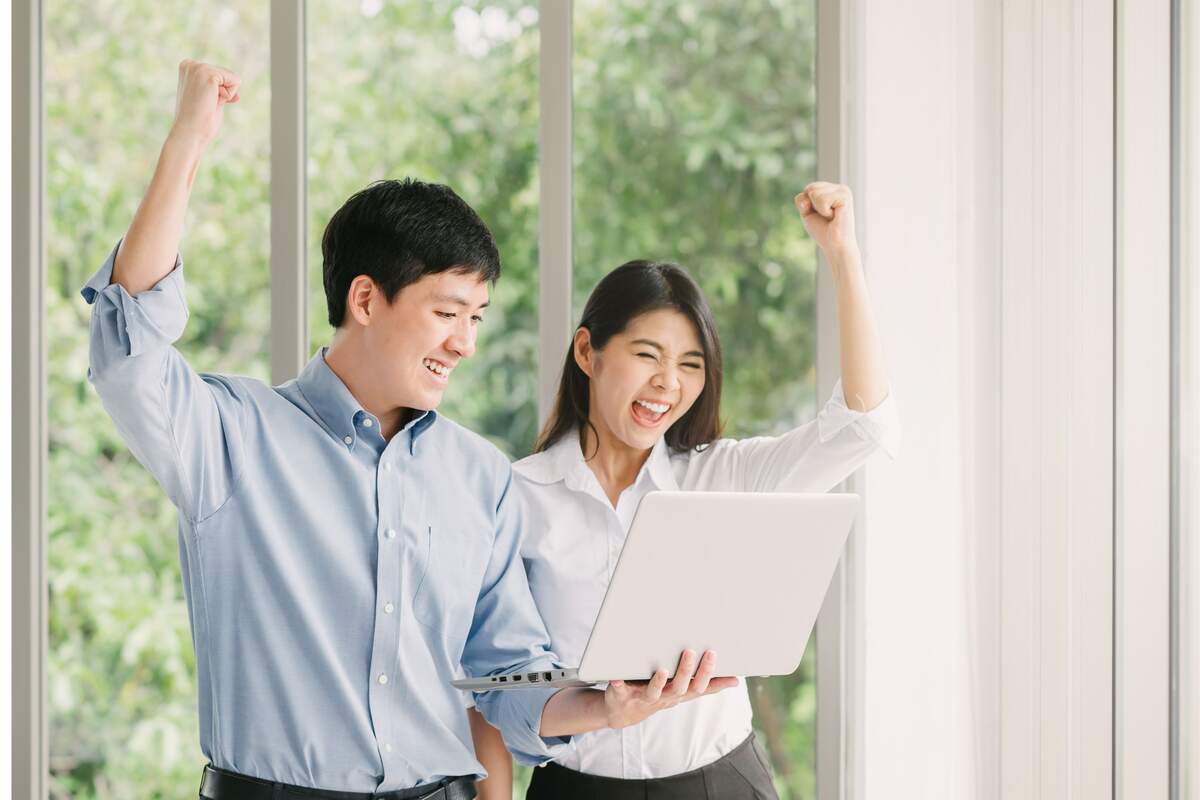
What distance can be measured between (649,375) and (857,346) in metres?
0.30

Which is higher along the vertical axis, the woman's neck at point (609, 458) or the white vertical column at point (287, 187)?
the white vertical column at point (287, 187)

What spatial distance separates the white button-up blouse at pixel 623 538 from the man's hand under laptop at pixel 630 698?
4.2 inches

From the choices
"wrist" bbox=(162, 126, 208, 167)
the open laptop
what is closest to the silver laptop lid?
the open laptop

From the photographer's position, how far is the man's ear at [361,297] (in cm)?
132

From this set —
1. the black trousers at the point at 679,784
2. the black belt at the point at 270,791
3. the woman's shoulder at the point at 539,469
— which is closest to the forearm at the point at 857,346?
the woman's shoulder at the point at 539,469

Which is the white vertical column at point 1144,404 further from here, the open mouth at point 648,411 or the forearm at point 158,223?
the forearm at point 158,223

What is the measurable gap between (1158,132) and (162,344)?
147 centimetres

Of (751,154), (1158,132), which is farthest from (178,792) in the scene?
(1158,132)

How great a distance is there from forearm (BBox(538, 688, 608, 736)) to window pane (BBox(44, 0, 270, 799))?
0.99 m

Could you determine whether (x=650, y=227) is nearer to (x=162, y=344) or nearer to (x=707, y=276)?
(x=707, y=276)

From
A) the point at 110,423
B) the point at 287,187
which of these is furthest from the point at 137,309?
the point at 110,423

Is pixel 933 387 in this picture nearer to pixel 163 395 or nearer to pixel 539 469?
pixel 539 469

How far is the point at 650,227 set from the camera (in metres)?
1.94

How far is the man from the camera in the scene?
1.21m
